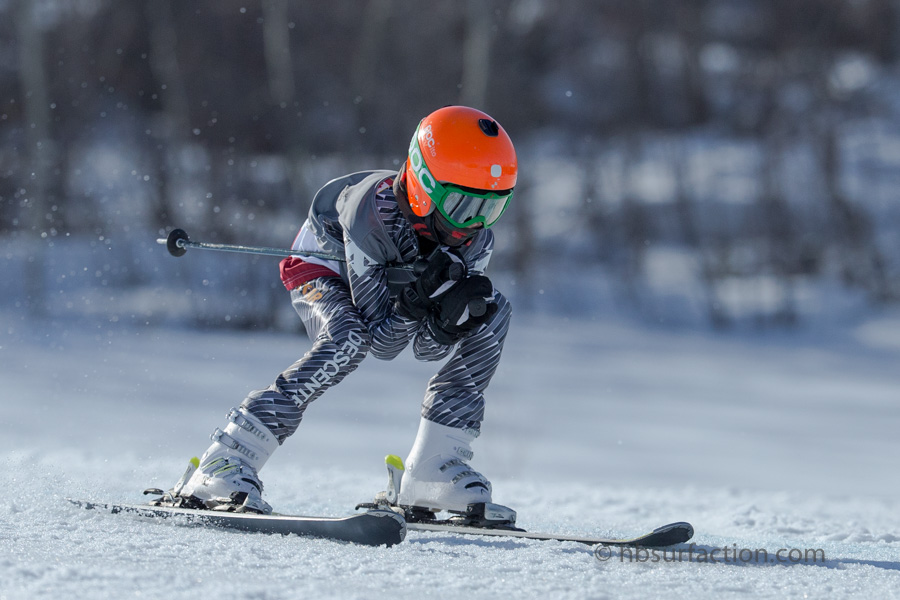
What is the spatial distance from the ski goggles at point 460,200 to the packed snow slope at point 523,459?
1019 millimetres

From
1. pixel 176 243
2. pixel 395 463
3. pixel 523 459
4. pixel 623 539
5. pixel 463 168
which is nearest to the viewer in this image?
pixel 623 539

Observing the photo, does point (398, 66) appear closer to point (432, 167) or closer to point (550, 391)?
point (550, 391)

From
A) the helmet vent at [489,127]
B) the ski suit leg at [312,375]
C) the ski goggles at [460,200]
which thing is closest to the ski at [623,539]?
the ski suit leg at [312,375]

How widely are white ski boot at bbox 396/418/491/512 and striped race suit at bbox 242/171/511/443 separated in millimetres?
48

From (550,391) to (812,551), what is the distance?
24.1 ft

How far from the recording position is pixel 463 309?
3.25 metres

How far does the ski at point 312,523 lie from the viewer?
295cm

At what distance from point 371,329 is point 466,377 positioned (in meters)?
0.36

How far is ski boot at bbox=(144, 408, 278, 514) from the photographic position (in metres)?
3.28

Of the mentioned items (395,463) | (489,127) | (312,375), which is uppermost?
(489,127)

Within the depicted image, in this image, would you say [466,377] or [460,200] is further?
[466,377]

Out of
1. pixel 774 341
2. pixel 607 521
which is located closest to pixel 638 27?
pixel 774 341

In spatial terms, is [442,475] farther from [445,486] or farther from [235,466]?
[235,466]

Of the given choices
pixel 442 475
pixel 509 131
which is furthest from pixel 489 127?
pixel 509 131
